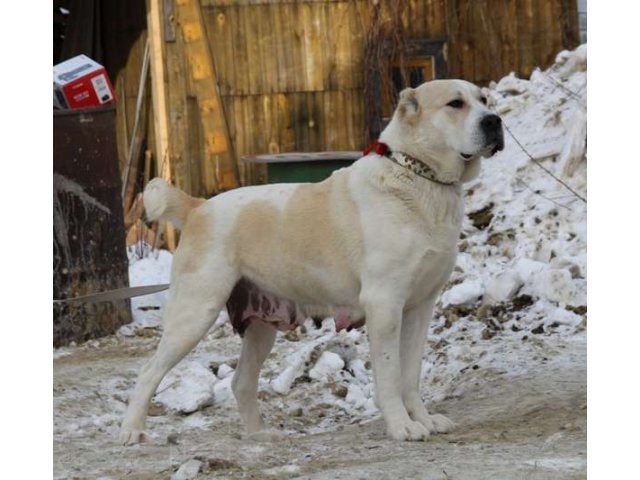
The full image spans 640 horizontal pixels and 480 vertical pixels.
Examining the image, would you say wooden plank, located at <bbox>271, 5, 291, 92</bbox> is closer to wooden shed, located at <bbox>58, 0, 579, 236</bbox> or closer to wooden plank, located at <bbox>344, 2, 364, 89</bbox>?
wooden shed, located at <bbox>58, 0, 579, 236</bbox>

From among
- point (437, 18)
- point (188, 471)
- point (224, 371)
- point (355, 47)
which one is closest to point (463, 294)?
point (224, 371)

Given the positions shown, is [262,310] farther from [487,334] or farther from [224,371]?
[487,334]

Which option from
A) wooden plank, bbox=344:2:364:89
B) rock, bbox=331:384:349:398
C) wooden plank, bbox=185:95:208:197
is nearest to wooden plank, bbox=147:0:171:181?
wooden plank, bbox=185:95:208:197

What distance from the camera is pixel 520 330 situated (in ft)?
25.4

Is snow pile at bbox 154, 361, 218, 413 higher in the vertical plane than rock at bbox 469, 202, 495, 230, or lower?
lower

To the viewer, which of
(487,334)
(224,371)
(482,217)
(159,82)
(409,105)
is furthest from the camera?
(159,82)

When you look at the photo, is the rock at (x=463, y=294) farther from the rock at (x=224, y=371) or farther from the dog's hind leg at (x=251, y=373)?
the dog's hind leg at (x=251, y=373)

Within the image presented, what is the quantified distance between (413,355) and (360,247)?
1.85 ft

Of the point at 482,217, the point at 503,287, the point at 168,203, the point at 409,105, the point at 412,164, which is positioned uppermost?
the point at 409,105

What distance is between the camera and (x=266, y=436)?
5.89 meters

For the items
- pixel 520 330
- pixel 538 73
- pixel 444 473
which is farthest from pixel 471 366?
pixel 538 73

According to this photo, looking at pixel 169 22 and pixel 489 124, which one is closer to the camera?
pixel 489 124

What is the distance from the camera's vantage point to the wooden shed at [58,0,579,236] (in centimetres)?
1155

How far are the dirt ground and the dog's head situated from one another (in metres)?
1.13
